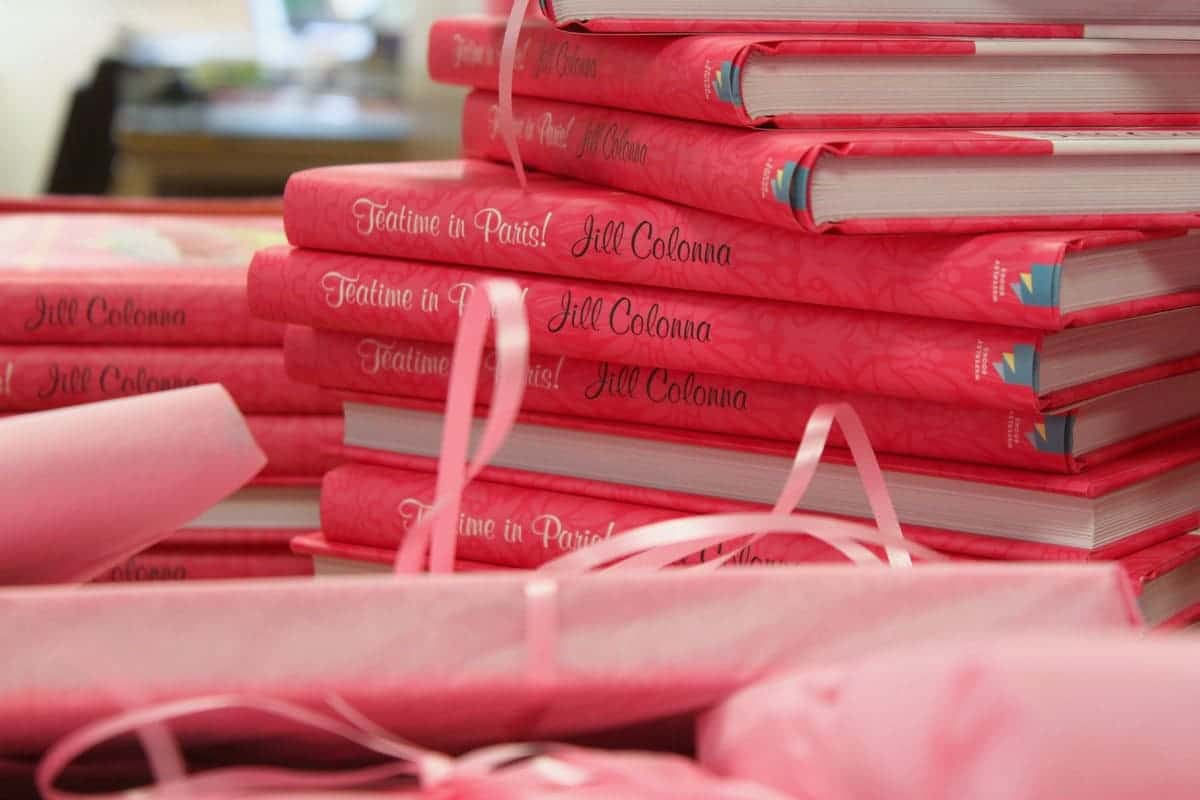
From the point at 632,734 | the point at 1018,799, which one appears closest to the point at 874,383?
the point at 632,734

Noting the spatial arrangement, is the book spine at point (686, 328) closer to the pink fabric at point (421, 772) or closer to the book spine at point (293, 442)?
the book spine at point (293, 442)

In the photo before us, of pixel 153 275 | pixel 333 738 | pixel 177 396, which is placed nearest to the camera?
pixel 333 738

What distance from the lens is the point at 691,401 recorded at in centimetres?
69

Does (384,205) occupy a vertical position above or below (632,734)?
above

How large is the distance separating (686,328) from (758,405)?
0.15ft

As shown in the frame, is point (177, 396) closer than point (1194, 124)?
Yes

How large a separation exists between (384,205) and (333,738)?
1.22 feet

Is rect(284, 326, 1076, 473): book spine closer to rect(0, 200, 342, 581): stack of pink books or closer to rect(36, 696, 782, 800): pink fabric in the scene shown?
rect(0, 200, 342, 581): stack of pink books

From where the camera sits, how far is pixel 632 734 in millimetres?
425

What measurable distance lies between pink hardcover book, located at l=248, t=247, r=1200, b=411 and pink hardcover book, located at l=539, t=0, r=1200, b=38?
0.38 feet

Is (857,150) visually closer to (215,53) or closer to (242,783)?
(242,783)

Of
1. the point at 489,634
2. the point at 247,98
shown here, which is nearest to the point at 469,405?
the point at 489,634

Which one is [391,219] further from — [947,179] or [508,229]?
[947,179]

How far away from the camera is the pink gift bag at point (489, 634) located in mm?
370
